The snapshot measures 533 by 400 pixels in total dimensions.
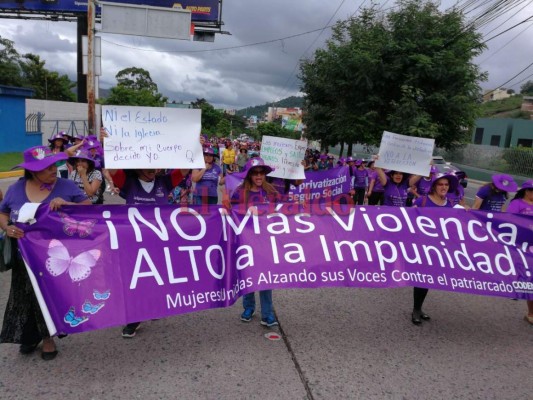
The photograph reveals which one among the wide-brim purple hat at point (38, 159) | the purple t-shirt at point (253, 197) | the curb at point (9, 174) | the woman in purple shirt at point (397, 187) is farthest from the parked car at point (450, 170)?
the curb at point (9, 174)

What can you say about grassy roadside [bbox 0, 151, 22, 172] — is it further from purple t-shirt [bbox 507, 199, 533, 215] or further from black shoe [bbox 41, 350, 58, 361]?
purple t-shirt [bbox 507, 199, 533, 215]

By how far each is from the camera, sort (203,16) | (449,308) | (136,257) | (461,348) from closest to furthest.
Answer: (136,257)
(461,348)
(449,308)
(203,16)

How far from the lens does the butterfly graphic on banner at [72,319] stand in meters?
3.32

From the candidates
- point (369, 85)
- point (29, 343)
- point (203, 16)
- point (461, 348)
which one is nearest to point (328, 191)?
point (369, 85)

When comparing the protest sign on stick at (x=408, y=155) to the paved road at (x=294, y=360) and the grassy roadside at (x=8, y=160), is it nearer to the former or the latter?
the paved road at (x=294, y=360)

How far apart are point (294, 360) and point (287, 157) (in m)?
4.14

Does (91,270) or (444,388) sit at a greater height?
(91,270)

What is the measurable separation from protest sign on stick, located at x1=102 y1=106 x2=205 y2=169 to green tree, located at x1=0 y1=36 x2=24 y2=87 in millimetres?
48543

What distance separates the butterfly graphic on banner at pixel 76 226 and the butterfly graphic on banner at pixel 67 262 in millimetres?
121

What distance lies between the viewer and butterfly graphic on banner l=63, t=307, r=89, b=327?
131 inches

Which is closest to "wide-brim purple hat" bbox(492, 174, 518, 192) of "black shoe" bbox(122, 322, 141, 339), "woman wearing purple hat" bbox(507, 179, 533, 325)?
"woman wearing purple hat" bbox(507, 179, 533, 325)

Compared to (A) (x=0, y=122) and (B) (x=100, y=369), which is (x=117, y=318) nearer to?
(B) (x=100, y=369)

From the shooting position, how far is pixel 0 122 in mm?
20391

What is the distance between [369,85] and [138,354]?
11.1 m
